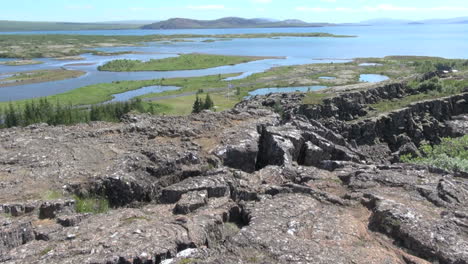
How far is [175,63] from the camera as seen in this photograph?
169 m

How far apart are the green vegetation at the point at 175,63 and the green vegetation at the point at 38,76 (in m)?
15.2

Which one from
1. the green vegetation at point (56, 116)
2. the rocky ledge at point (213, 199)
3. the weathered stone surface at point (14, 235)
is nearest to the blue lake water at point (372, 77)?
the green vegetation at point (56, 116)

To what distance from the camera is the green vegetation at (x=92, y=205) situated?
67.1 ft

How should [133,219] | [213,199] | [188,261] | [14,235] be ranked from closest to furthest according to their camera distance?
1. [188,261]
2. [14,235]
3. [133,219]
4. [213,199]

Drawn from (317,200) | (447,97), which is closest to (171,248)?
(317,200)

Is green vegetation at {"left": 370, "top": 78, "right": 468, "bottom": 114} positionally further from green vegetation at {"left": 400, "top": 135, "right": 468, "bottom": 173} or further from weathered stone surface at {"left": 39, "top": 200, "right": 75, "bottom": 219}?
weathered stone surface at {"left": 39, "top": 200, "right": 75, "bottom": 219}

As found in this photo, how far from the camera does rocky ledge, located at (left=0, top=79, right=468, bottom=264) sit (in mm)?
15203

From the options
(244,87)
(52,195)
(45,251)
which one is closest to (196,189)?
(52,195)

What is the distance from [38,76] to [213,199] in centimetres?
13101

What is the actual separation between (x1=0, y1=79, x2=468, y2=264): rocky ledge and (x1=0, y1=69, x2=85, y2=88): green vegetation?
10180cm

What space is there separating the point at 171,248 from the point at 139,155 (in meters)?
11.5

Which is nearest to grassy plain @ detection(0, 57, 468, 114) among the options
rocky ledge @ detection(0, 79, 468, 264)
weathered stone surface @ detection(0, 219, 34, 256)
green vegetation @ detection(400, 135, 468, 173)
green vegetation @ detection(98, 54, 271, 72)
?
green vegetation @ detection(400, 135, 468, 173)

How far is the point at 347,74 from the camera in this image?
438 ft

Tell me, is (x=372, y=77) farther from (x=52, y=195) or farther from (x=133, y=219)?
(x=133, y=219)
